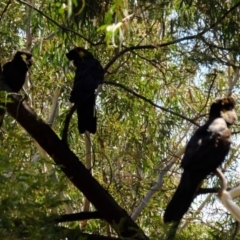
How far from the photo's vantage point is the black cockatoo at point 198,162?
3992mm

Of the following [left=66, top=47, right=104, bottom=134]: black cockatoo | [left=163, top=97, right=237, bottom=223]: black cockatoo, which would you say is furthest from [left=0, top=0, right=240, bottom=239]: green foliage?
[left=163, top=97, right=237, bottom=223]: black cockatoo

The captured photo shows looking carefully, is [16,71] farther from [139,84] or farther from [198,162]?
[198,162]

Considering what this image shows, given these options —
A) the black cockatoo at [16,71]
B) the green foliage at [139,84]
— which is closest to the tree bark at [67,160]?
the green foliage at [139,84]

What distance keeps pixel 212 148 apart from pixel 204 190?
9.6 inches

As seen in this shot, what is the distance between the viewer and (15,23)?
23.5 ft

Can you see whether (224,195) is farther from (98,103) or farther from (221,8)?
(98,103)

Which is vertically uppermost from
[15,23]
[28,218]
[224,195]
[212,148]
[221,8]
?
[15,23]

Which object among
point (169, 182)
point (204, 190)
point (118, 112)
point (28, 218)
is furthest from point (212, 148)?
point (169, 182)

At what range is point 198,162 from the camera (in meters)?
4.02

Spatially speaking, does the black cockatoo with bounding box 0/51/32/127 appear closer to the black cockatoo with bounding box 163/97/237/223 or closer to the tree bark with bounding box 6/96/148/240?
the tree bark with bounding box 6/96/148/240

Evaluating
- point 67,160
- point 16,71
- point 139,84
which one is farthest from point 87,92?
point 139,84

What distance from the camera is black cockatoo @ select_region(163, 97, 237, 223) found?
3.99 m

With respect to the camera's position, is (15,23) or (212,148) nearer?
(212,148)

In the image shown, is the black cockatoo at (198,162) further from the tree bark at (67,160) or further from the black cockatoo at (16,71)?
the black cockatoo at (16,71)
